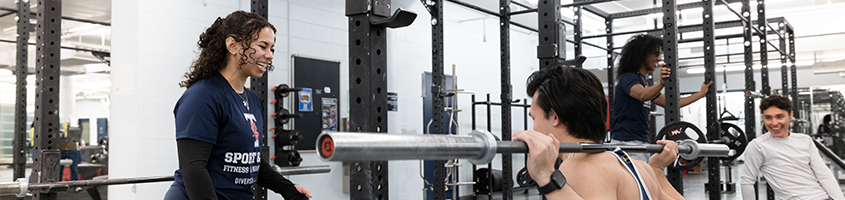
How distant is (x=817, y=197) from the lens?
142 inches

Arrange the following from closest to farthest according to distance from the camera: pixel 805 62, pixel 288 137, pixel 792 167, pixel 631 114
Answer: pixel 631 114
pixel 792 167
pixel 288 137
pixel 805 62

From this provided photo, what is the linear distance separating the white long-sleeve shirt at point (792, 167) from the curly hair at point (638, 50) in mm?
1278

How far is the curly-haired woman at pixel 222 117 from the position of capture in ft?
4.59

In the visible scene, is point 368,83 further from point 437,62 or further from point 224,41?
point 437,62

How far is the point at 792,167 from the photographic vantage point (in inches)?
144

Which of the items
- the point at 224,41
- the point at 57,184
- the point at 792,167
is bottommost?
the point at 792,167

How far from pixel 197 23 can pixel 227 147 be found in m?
3.17

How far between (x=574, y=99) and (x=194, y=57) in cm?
375

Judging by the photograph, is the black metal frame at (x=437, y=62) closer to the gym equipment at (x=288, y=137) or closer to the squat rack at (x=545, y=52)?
the squat rack at (x=545, y=52)

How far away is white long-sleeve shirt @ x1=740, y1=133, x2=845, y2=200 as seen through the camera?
3.62 m

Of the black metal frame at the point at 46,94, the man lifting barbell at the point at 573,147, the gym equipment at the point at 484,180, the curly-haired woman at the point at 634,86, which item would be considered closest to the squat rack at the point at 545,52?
the curly-haired woman at the point at 634,86

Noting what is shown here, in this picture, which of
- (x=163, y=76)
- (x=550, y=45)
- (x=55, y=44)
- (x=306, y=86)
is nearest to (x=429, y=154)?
(x=550, y=45)

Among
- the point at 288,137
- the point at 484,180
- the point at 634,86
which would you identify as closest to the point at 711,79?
the point at 634,86

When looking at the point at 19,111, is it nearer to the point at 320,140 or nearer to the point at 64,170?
the point at 64,170
